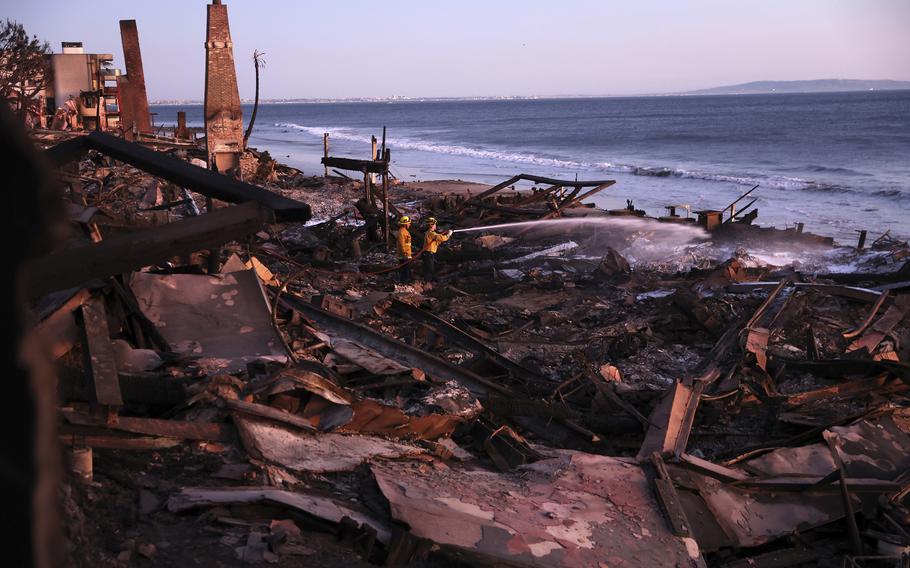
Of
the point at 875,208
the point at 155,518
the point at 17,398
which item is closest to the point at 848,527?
the point at 155,518

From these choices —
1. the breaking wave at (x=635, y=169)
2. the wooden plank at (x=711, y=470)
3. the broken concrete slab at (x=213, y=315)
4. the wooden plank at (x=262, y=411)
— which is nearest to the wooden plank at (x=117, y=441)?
the wooden plank at (x=262, y=411)

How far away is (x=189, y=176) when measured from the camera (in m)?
3.66

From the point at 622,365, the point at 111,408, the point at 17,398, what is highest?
the point at 17,398

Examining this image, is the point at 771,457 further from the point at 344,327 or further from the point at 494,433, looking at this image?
the point at 344,327

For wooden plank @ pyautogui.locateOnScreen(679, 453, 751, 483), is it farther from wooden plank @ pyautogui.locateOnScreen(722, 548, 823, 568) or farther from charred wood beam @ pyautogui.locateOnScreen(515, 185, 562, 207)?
charred wood beam @ pyautogui.locateOnScreen(515, 185, 562, 207)

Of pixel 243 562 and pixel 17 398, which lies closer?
pixel 17 398

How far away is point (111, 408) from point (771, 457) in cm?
497

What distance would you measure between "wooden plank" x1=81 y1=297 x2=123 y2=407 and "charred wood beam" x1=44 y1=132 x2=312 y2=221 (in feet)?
3.17

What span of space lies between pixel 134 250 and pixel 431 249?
11.1 m

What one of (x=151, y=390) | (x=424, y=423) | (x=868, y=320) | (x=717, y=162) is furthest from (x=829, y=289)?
(x=717, y=162)

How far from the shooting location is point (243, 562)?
10.9 ft

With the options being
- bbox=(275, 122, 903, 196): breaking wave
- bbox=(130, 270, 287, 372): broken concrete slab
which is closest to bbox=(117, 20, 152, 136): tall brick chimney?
bbox=(275, 122, 903, 196): breaking wave

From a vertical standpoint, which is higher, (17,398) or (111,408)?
(17,398)

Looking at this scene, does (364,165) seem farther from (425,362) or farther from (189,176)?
(189,176)
